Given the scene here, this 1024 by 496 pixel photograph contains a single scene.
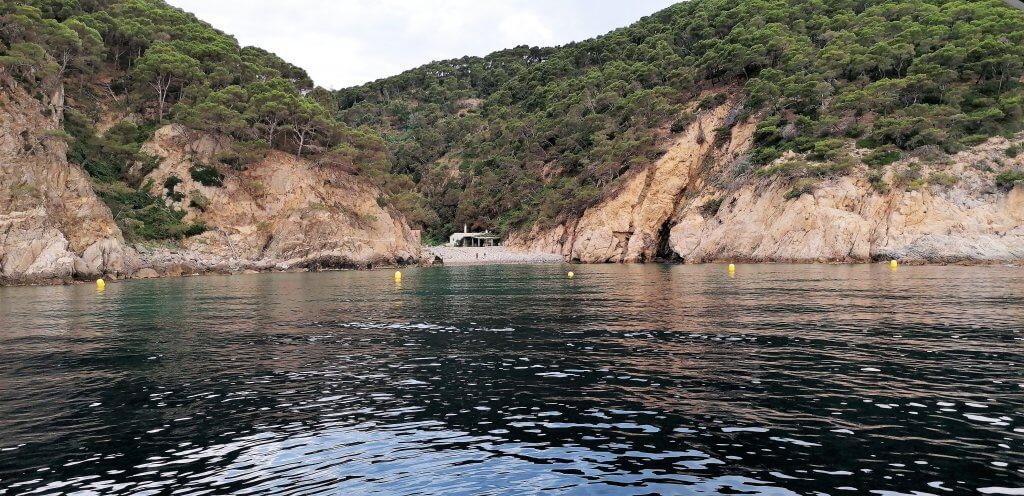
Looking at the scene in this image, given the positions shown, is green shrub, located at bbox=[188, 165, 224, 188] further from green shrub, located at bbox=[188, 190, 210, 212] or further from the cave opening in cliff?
the cave opening in cliff

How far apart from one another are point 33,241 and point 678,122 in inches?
2782

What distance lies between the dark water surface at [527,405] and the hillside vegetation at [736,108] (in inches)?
1986

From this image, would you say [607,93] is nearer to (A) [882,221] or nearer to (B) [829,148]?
(B) [829,148]

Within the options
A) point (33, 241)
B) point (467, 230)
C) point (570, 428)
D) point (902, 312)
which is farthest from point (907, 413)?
point (467, 230)

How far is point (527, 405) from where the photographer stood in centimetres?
877

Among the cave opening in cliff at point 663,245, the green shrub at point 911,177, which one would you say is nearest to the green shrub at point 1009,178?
the green shrub at point 911,177

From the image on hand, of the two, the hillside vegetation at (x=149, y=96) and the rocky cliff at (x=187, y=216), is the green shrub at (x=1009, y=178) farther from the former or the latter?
the hillside vegetation at (x=149, y=96)

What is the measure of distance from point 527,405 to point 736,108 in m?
77.9

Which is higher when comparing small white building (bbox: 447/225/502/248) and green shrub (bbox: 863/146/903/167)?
green shrub (bbox: 863/146/903/167)

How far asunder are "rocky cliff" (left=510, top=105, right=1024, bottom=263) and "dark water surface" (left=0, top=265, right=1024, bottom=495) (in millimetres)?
39965

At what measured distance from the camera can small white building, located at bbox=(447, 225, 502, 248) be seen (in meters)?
106

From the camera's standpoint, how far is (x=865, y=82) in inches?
2653

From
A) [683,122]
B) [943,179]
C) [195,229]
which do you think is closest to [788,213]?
[943,179]

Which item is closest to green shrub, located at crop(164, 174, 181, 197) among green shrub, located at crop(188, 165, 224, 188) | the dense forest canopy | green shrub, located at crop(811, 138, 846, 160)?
the dense forest canopy
